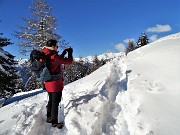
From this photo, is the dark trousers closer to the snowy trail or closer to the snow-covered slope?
the snowy trail

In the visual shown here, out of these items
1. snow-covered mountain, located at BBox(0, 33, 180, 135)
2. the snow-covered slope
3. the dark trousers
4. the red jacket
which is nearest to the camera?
the snow-covered slope

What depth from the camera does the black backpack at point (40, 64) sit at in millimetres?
6280

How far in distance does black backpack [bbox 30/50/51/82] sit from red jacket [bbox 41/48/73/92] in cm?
15

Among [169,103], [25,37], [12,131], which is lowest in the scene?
[12,131]

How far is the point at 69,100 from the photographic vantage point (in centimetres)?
818

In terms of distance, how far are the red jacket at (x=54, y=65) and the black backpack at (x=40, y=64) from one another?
0.50 feet

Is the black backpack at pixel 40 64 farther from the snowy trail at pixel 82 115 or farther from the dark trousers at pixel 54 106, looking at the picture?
the snowy trail at pixel 82 115

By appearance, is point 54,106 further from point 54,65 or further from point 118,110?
point 118,110

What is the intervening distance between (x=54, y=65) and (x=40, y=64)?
0.36 metres

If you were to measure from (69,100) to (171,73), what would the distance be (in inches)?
129

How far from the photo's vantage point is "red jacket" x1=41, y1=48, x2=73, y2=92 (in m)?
6.42

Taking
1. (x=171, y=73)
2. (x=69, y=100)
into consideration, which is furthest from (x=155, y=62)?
(x=69, y=100)

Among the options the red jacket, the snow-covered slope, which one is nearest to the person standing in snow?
the red jacket

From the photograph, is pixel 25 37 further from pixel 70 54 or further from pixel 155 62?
pixel 70 54
